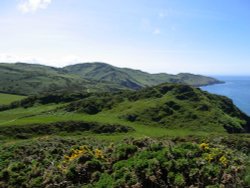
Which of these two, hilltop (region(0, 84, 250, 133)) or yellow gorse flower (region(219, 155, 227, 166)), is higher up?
yellow gorse flower (region(219, 155, 227, 166))

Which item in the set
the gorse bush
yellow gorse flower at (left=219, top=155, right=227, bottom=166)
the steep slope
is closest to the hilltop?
the steep slope

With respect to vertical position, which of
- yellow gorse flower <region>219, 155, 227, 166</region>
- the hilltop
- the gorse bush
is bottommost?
the hilltop

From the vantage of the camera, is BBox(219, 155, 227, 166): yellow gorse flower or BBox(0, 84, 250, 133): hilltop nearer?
BBox(219, 155, 227, 166): yellow gorse flower

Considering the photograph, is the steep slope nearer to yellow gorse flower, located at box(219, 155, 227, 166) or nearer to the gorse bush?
the gorse bush

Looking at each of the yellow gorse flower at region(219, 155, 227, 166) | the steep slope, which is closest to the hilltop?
the steep slope

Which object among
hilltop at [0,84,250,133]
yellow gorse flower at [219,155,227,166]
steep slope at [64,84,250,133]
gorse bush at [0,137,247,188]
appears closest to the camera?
gorse bush at [0,137,247,188]

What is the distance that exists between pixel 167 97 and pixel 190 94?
8956mm

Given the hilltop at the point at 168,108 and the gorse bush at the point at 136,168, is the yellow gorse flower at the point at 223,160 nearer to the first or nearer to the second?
the gorse bush at the point at 136,168

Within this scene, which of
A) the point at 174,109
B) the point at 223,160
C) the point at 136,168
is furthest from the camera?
the point at 174,109

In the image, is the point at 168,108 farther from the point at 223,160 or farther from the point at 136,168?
the point at 136,168

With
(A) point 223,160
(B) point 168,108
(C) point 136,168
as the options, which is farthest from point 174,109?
(C) point 136,168

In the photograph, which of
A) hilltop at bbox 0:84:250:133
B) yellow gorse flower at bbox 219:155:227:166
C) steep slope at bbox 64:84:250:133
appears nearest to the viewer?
yellow gorse flower at bbox 219:155:227:166

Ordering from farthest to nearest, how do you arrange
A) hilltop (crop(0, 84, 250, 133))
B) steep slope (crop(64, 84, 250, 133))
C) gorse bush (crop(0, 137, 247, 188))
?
steep slope (crop(64, 84, 250, 133)) → hilltop (crop(0, 84, 250, 133)) → gorse bush (crop(0, 137, 247, 188))

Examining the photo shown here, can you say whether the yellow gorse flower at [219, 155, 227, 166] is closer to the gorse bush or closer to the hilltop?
the gorse bush
